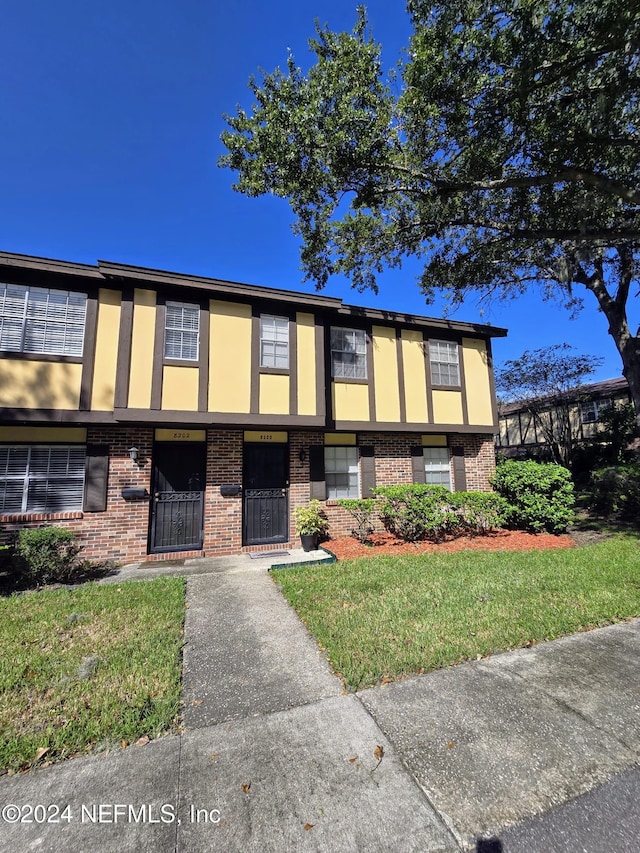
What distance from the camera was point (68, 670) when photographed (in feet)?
11.6

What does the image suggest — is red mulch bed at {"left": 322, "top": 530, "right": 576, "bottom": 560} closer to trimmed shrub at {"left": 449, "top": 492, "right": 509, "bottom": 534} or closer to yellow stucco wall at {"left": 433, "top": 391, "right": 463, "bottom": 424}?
trimmed shrub at {"left": 449, "top": 492, "right": 509, "bottom": 534}

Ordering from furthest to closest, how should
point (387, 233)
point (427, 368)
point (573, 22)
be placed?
1. point (427, 368)
2. point (387, 233)
3. point (573, 22)

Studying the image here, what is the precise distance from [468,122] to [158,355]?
7.81 metres

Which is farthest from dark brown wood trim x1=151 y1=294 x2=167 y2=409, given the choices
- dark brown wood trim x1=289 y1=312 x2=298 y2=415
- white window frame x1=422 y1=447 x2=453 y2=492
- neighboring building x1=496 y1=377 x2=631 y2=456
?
neighboring building x1=496 y1=377 x2=631 y2=456

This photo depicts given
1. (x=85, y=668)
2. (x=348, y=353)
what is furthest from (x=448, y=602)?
(x=348, y=353)

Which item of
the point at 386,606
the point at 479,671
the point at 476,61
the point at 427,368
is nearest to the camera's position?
the point at 479,671

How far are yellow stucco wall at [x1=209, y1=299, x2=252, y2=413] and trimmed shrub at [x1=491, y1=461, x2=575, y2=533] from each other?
7111 millimetres

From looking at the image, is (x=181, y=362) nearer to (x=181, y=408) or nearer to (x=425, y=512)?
(x=181, y=408)

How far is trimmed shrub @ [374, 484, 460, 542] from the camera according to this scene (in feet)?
28.9

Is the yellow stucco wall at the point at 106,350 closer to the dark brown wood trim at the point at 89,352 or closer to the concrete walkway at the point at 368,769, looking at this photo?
the dark brown wood trim at the point at 89,352

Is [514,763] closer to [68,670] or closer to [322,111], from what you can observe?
[68,670]

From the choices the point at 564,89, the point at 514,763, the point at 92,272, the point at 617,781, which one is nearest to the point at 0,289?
the point at 92,272

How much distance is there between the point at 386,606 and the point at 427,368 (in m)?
7.81

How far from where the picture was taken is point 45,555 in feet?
20.7
